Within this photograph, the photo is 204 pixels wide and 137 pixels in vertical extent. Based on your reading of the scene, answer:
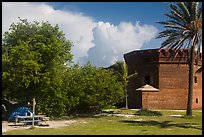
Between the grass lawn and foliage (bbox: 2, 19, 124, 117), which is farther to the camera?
foliage (bbox: 2, 19, 124, 117)

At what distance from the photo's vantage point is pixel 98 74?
25094 mm

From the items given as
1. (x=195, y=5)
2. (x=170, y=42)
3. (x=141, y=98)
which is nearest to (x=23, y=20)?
(x=170, y=42)

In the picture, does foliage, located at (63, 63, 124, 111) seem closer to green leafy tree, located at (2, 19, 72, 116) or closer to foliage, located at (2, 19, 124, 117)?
foliage, located at (2, 19, 124, 117)

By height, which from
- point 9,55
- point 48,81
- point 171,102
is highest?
point 9,55

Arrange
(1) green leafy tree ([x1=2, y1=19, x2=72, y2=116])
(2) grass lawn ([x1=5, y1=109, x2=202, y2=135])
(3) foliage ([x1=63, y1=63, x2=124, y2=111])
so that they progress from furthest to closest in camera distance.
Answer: (3) foliage ([x1=63, y1=63, x2=124, y2=111])
(1) green leafy tree ([x1=2, y1=19, x2=72, y2=116])
(2) grass lawn ([x1=5, y1=109, x2=202, y2=135])

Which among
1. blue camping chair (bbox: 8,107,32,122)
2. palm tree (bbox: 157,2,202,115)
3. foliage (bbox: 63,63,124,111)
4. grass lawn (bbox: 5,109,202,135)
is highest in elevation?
palm tree (bbox: 157,2,202,115)

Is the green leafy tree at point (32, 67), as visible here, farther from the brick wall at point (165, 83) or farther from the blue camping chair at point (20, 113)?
the brick wall at point (165, 83)

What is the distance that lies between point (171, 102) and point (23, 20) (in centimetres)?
1941

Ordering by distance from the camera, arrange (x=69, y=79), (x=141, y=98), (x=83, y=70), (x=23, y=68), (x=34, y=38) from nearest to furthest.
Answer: (x=23, y=68)
(x=34, y=38)
(x=69, y=79)
(x=83, y=70)
(x=141, y=98)

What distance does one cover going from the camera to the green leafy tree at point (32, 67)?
18109 mm

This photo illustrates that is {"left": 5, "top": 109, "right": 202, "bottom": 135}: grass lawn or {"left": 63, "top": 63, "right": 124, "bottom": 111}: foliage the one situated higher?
{"left": 63, "top": 63, "right": 124, "bottom": 111}: foliage

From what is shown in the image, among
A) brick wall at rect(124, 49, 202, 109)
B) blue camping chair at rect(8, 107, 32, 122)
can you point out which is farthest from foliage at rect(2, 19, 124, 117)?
brick wall at rect(124, 49, 202, 109)

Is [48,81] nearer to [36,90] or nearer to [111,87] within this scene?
[36,90]

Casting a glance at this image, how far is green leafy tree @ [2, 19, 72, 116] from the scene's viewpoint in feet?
59.4
